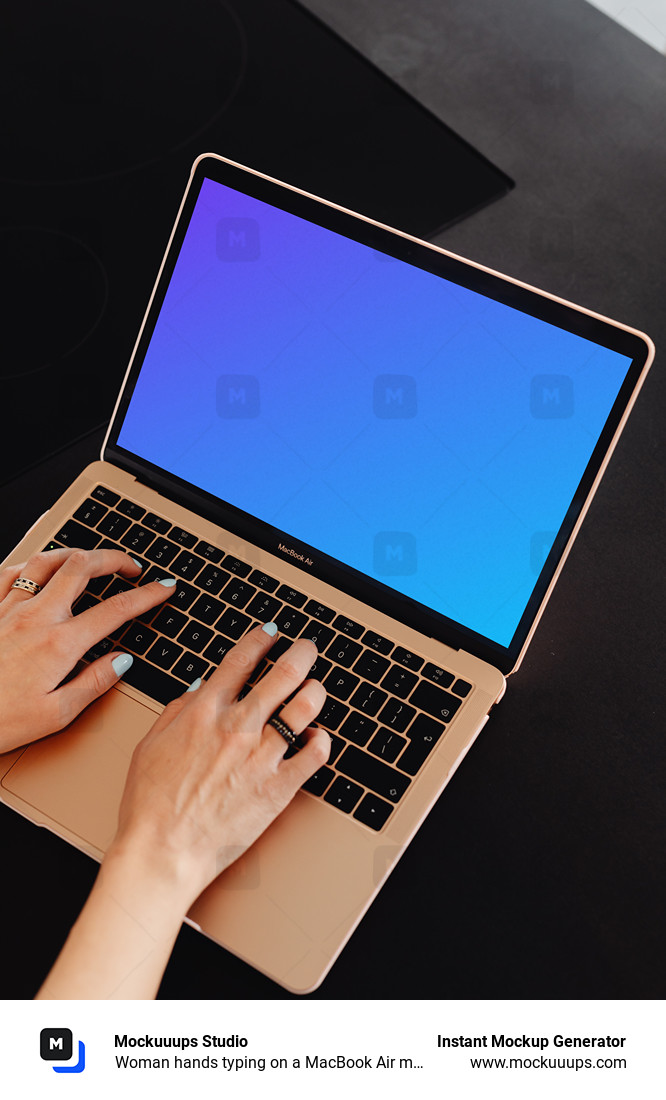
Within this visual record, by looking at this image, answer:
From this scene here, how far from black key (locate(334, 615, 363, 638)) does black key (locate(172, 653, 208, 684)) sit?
14 centimetres

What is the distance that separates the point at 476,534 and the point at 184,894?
405 mm

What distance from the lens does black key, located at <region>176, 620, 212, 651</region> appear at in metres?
0.81

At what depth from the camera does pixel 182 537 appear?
87 cm

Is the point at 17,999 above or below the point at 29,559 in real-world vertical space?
below

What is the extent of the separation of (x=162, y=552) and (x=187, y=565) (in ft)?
0.11

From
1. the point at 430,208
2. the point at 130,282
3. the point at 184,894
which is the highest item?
the point at 430,208

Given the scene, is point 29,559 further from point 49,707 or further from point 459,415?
point 459,415

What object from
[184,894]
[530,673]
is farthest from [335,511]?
[184,894]

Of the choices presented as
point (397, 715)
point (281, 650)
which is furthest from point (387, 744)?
point (281, 650)

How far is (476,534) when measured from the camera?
2.53ft

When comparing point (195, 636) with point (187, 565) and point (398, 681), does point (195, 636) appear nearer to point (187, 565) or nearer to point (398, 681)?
point (187, 565)
